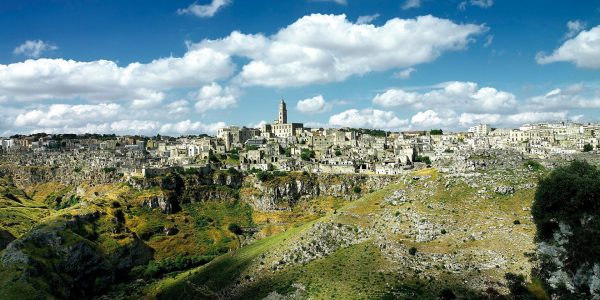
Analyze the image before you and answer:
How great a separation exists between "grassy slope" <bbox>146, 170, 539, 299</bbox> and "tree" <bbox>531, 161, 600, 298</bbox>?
576 centimetres

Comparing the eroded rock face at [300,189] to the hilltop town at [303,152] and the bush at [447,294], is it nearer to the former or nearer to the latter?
the hilltop town at [303,152]

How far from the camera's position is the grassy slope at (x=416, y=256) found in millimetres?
50781

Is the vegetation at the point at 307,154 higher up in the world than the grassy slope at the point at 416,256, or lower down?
higher up

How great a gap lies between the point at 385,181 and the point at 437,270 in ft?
216

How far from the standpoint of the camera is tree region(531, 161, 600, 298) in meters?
39.8

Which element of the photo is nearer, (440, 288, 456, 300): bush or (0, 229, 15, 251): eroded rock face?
(440, 288, 456, 300): bush

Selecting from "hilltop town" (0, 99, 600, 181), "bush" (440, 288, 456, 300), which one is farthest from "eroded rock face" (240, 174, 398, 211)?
"bush" (440, 288, 456, 300)

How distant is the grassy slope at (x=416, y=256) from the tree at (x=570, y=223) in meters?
5.76

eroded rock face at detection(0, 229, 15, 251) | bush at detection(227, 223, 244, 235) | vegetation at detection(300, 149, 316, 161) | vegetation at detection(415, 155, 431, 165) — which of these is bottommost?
bush at detection(227, 223, 244, 235)

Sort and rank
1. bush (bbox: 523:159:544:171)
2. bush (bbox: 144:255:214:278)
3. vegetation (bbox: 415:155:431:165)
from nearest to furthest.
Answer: bush (bbox: 523:159:544:171) < bush (bbox: 144:255:214:278) < vegetation (bbox: 415:155:431:165)

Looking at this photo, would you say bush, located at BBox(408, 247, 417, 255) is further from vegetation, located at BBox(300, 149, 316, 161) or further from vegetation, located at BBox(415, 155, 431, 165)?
vegetation, located at BBox(300, 149, 316, 161)

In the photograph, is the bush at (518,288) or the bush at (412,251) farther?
the bush at (412,251)

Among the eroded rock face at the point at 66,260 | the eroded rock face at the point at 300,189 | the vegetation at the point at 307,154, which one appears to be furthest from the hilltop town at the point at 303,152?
the eroded rock face at the point at 66,260

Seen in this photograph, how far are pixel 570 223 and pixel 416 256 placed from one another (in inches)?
701
